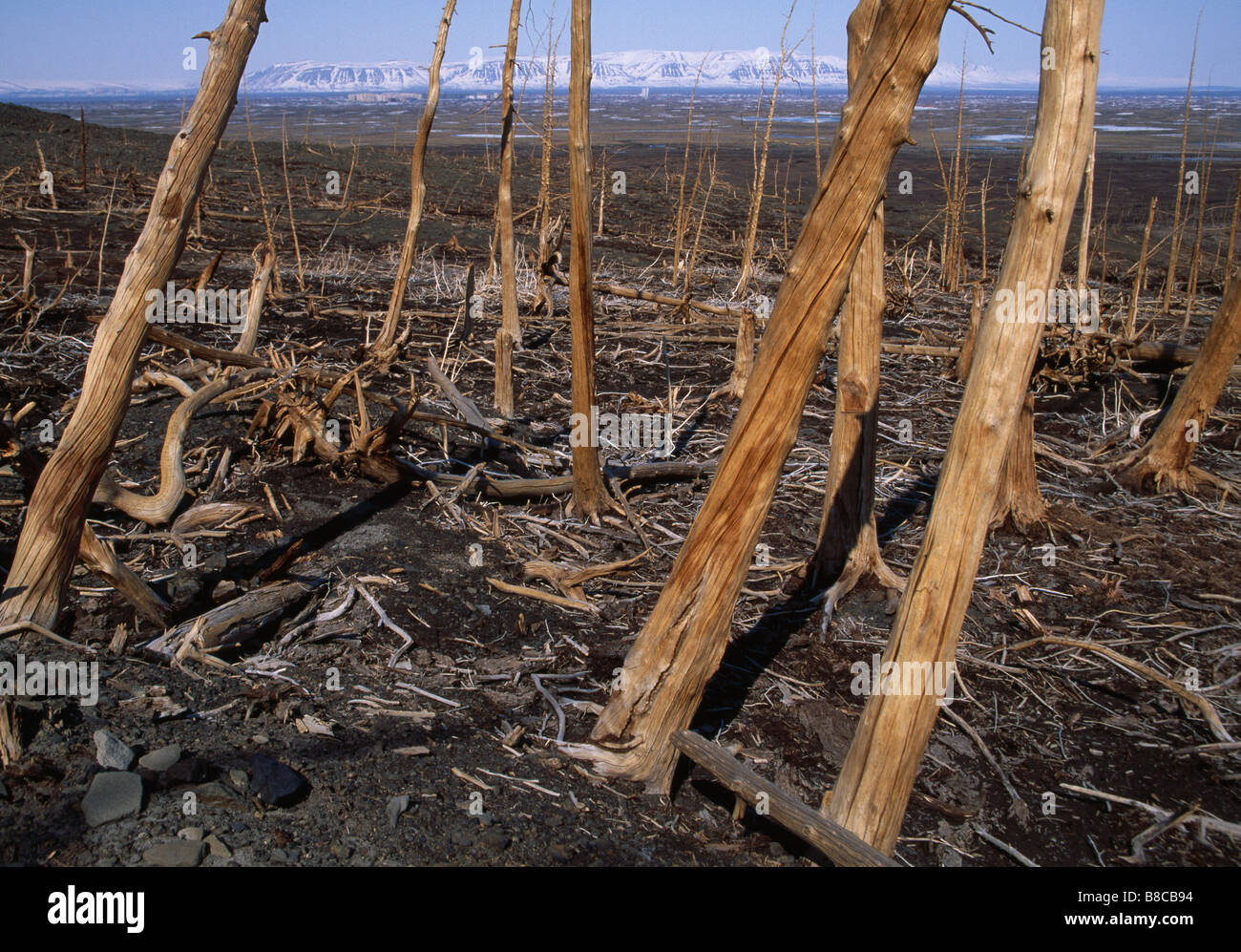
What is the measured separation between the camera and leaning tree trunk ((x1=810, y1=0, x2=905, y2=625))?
4219 mm

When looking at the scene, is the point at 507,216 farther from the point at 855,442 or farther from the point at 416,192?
the point at 855,442

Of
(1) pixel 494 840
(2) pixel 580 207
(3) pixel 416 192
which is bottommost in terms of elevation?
(1) pixel 494 840

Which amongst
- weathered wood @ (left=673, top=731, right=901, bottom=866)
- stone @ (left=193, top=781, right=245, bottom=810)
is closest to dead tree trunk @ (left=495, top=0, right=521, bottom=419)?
weathered wood @ (left=673, top=731, right=901, bottom=866)

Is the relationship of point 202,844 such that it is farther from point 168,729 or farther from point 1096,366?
point 1096,366

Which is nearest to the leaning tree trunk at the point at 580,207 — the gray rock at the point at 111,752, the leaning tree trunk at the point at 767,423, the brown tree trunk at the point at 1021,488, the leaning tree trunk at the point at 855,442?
the leaning tree trunk at the point at 855,442

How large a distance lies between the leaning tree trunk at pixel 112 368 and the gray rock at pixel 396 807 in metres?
1.68

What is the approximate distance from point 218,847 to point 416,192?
18.9 ft

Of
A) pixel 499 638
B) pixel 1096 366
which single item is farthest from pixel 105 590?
pixel 1096 366

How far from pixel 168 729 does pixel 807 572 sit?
3115 mm

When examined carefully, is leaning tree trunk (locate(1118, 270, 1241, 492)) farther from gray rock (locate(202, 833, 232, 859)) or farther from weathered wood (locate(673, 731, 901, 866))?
gray rock (locate(202, 833, 232, 859))

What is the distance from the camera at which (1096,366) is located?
8.17 metres

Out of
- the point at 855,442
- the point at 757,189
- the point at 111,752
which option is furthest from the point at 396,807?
the point at 757,189

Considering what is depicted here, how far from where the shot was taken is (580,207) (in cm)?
452

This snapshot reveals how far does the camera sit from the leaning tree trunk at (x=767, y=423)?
108 inches
